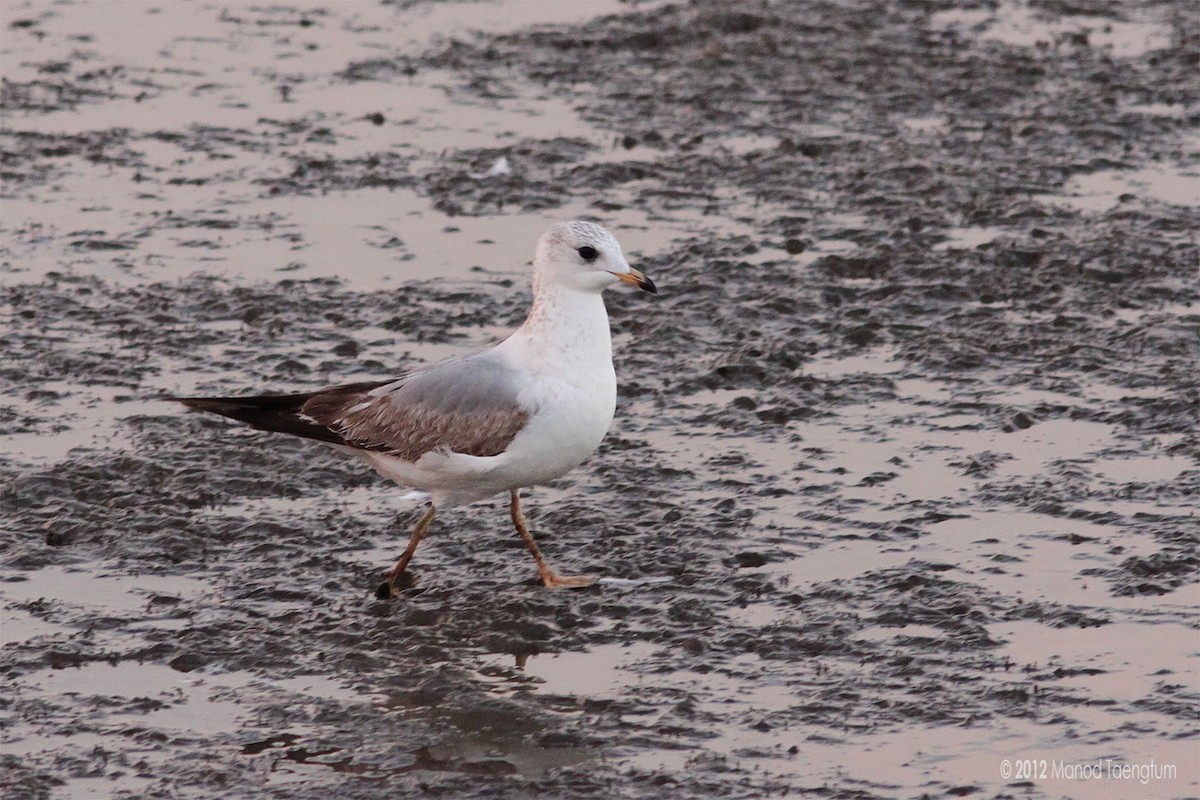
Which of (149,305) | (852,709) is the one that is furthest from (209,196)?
(852,709)

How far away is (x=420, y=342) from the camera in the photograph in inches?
371

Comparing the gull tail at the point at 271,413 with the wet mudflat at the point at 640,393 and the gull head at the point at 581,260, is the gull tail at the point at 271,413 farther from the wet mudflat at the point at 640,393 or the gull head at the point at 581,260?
the gull head at the point at 581,260

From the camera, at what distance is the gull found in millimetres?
6941

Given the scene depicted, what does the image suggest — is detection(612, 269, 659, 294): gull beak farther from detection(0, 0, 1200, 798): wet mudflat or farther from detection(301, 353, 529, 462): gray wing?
detection(0, 0, 1200, 798): wet mudflat

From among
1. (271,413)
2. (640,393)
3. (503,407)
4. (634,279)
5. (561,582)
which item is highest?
(634,279)

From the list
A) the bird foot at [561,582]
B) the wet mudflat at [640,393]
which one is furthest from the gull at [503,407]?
the wet mudflat at [640,393]

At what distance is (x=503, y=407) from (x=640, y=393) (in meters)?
2.02

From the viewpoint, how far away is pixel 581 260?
716cm

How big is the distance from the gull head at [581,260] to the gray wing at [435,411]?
41 cm

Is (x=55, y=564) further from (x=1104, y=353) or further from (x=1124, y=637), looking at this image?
(x=1104, y=353)

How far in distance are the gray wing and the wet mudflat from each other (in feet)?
1.64

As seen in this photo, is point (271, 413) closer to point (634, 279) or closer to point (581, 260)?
point (581, 260)

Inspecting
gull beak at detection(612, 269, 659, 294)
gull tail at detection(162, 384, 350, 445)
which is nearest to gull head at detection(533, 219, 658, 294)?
gull beak at detection(612, 269, 659, 294)

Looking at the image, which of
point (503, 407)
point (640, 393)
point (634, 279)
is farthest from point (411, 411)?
point (640, 393)
